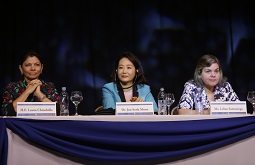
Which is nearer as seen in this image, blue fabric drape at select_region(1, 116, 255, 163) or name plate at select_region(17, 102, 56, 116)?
blue fabric drape at select_region(1, 116, 255, 163)

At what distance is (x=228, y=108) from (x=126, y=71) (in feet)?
4.10

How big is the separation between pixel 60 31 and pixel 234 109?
2.34m

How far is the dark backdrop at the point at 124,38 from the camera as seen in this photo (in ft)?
12.9

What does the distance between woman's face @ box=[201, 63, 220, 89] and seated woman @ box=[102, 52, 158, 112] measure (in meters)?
0.45

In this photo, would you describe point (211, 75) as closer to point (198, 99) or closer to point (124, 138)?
point (198, 99)

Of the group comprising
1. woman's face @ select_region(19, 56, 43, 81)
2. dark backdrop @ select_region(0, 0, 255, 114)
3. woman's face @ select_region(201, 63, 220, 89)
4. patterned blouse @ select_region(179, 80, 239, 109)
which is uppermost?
dark backdrop @ select_region(0, 0, 255, 114)

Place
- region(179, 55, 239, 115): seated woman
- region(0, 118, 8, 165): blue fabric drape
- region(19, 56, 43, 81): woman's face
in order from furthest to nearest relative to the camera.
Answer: region(19, 56, 43, 81): woman's face < region(179, 55, 239, 115): seated woman < region(0, 118, 8, 165): blue fabric drape

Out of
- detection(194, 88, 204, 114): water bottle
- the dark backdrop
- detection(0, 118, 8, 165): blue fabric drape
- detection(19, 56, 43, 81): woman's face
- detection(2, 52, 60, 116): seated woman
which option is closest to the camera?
detection(0, 118, 8, 165): blue fabric drape

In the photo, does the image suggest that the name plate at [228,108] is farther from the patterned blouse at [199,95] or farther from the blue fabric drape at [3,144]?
the blue fabric drape at [3,144]

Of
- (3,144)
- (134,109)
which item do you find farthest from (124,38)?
(3,144)

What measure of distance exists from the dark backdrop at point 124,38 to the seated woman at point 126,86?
695 mm

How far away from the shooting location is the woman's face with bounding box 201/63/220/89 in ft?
9.65

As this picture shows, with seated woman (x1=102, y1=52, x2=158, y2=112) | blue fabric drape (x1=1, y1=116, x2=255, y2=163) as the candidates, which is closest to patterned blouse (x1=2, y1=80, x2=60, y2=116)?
seated woman (x1=102, y1=52, x2=158, y2=112)

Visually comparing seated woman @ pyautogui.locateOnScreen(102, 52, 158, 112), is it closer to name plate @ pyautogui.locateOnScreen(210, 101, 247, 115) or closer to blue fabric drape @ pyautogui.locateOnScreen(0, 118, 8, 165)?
name plate @ pyautogui.locateOnScreen(210, 101, 247, 115)
